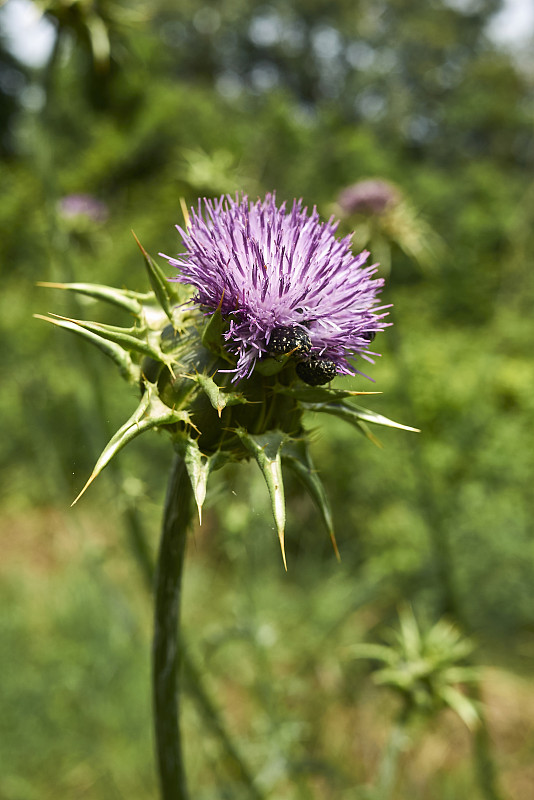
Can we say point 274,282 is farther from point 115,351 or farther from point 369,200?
point 369,200

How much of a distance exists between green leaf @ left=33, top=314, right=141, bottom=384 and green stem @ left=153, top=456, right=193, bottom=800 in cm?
27

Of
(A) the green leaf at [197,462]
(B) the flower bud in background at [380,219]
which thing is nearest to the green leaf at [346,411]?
(A) the green leaf at [197,462]

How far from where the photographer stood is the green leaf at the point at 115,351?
155cm

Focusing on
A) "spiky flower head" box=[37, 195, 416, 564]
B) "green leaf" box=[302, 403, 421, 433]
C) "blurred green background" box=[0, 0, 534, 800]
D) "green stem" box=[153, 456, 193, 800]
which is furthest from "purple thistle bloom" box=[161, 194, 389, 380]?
"blurred green background" box=[0, 0, 534, 800]

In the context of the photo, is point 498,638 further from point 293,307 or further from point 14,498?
point 14,498

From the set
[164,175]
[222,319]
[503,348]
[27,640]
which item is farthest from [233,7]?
[222,319]

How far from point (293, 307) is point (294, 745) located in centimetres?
285

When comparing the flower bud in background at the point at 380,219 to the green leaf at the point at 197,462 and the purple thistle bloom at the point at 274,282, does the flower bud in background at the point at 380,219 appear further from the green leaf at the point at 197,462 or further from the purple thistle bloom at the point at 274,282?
the green leaf at the point at 197,462

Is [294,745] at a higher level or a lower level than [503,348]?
lower

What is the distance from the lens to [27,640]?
5.64 metres

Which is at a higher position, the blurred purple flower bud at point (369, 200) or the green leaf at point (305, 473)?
the blurred purple flower bud at point (369, 200)

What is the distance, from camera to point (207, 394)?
5.25 feet

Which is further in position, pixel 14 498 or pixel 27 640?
pixel 14 498

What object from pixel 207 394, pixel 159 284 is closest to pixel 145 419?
pixel 207 394
